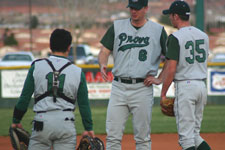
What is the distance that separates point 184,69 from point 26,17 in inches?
2763

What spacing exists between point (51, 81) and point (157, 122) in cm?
764

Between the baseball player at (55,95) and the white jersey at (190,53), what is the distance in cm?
135

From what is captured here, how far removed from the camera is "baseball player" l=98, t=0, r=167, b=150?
5.46 m

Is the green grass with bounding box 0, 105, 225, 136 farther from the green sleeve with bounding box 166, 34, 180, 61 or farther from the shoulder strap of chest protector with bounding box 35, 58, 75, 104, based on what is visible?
the shoulder strap of chest protector with bounding box 35, 58, 75, 104

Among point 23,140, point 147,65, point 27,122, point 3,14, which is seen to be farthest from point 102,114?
point 3,14

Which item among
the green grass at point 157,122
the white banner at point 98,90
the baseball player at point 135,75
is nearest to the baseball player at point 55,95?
the baseball player at point 135,75

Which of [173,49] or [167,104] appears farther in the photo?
[167,104]

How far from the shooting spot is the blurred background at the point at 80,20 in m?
61.9

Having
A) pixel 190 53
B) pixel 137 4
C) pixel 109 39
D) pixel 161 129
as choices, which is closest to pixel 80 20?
pixel 161 129

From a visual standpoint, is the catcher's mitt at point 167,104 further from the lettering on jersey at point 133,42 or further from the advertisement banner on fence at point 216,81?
the advertisement banner on fence at point 216,81

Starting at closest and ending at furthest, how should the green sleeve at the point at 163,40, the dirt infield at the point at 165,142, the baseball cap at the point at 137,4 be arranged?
1. the baseball cap at the point at 137,4
2. the green sleeve at the point at 163,40
3. the dirt infield at the point at 165,142

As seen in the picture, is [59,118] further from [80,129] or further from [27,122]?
[27,122]

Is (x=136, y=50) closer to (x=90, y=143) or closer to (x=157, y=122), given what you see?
(x=90, y=143)

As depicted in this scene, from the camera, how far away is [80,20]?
61.1m
